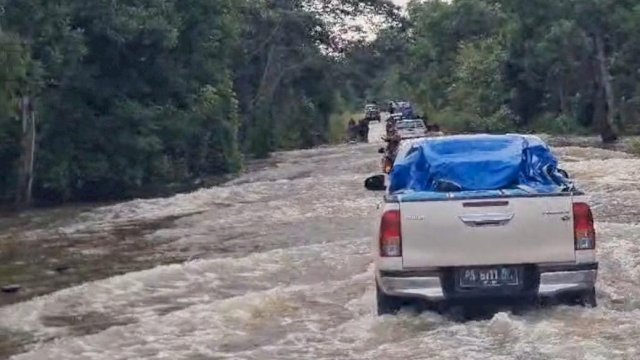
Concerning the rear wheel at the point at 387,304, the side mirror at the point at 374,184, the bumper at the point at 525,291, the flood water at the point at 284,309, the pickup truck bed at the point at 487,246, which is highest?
the side mirror at the point at 374,184

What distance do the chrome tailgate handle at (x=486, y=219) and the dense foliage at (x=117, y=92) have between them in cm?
1617

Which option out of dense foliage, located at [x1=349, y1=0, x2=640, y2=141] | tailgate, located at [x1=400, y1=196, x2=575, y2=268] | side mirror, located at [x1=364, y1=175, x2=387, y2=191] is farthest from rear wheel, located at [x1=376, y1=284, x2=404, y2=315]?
dense foliage, located at [x1=349, y1=0, x2=640, y2=141]

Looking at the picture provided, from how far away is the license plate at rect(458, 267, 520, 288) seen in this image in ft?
32.7

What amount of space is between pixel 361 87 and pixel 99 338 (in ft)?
169

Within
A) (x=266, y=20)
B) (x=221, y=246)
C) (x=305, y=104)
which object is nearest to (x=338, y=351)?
(x=221, y=246)

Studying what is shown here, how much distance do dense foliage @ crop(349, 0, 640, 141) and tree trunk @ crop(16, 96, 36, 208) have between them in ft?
79.7

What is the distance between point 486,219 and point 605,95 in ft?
131

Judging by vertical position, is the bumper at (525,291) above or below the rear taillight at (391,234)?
below

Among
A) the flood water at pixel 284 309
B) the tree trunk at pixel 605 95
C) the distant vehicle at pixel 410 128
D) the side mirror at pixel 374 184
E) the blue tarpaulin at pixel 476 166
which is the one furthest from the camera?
the tree trunk at pixel 605 95

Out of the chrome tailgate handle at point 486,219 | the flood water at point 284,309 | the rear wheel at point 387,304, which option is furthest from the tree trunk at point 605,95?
the chrome tailgate handle at point 486,219

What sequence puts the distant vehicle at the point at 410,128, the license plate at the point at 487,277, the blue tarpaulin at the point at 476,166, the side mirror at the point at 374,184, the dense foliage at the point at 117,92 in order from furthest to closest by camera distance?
the distant vehicle at the point at 410,128 → the dense foliage at the point at 117,92 → the side mirror at the point at 374,184 → the blue tarpaulin at the point at 476,166 → the license plate at the point at 487,277

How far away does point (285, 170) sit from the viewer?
4097 cm

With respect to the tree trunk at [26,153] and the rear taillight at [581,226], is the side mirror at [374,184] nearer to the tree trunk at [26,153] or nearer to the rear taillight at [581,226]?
the rear taillight at [581,226]

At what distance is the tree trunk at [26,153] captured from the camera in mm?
28109
